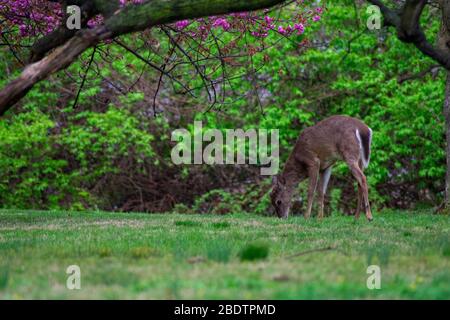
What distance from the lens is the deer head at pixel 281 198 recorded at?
14.6 meters

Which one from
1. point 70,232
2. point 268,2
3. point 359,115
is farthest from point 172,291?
point 359,115

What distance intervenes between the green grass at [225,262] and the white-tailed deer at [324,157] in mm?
2642

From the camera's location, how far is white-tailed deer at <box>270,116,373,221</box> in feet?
42.0

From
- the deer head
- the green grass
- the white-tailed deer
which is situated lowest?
the green grass

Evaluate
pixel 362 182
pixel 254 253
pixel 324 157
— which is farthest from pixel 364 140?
pixel 254 253

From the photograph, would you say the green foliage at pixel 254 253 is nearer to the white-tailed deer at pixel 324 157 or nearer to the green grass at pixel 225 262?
the green grass at pixel 225 262

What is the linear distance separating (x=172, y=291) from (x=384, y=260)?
89.8 inches

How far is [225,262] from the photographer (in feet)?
21.6

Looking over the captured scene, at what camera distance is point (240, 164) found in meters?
21.8

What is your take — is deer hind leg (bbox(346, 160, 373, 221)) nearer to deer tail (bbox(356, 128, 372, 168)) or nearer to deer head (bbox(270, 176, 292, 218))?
deer tail (bbox(356, 128, 372, 168))

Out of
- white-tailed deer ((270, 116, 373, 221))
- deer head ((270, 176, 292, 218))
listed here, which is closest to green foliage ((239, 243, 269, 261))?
white-tailed deer ((270, 116, 373, 221))

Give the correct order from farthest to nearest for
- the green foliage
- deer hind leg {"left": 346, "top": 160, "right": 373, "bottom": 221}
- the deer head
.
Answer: the deer head → deer hind leg {"left": 346, "top": 160, "right": 373, "bottom": 221} → the green foliage

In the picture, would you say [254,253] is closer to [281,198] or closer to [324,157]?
[324,157]
